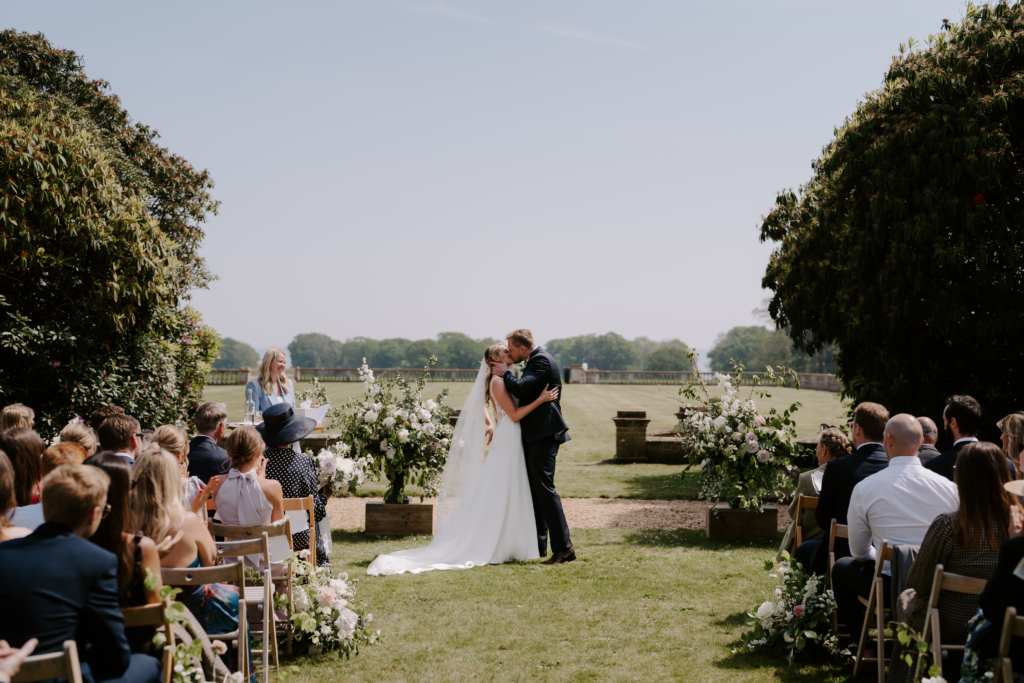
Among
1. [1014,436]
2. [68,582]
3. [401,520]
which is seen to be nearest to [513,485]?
[401,520]

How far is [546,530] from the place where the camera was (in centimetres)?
824

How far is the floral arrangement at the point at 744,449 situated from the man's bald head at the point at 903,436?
3.77 meters

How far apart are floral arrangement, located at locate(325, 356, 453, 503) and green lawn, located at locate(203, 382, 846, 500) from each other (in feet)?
5.72

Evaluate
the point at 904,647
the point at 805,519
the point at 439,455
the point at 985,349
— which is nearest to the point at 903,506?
the point at 904,647

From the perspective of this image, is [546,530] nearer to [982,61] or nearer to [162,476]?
[162,476]

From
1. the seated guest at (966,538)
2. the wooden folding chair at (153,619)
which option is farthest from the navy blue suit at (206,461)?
the seated guest at (966,538)

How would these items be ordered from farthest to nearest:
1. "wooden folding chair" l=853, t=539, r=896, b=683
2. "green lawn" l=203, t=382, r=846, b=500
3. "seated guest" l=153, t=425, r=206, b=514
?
"green lawn" l=203, t=382, r=846, b=500
"seated guest" l=153, t=425, r=206, b=514
"wooden folding chair" l=853, t=539, r=896, b=683

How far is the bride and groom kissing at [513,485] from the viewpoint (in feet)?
25.9

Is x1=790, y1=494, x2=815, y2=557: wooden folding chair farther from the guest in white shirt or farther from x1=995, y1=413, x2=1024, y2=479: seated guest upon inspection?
x1=995, y1=413, x2=1024, y2=479: seated guest

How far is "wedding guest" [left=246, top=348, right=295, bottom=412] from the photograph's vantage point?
791 centimetres

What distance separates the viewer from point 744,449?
8.53 metres

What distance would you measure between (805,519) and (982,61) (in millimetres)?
8057

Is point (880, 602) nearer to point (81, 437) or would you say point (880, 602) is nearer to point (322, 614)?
point (322, 614)

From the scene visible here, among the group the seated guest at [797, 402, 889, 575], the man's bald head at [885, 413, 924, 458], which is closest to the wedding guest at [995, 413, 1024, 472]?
the seated guest at [797, 402, 889, 575]
